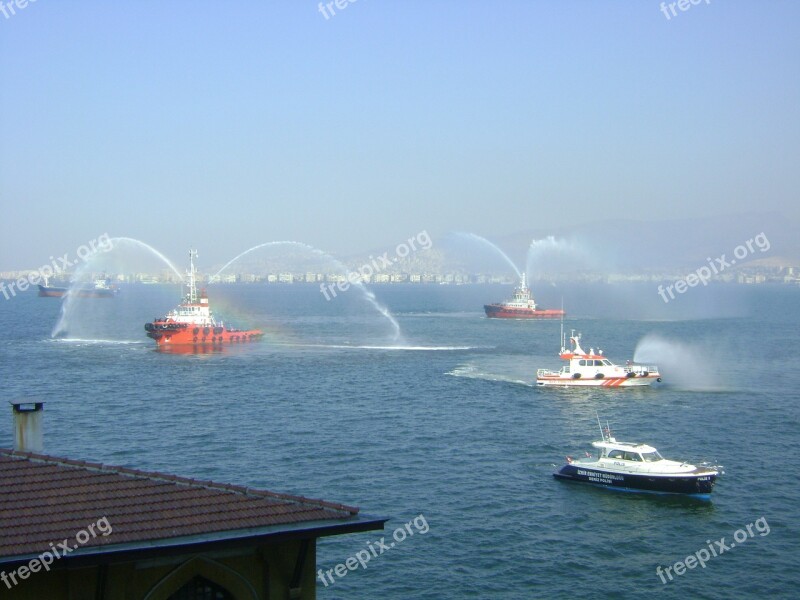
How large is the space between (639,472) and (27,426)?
101 ft

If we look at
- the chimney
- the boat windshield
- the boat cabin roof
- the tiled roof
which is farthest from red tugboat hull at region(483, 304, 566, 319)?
the tiled roof

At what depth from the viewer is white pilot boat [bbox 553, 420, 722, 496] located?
40.0 m

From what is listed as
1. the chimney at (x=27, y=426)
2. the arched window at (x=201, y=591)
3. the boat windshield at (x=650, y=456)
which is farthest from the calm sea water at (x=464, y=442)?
the arched window at (x=201, y=591)

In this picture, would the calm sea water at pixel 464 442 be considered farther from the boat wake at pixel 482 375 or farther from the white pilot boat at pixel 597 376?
the white pilot boat at pixel 597 376

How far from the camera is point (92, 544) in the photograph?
1156cm

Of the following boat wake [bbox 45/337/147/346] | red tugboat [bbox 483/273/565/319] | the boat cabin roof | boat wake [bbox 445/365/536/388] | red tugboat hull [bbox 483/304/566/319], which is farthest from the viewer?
red tugboat [bbox 483/273/565/319]

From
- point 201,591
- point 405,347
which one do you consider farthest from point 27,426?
point 405,347

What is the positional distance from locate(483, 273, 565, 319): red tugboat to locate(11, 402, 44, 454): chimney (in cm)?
14910

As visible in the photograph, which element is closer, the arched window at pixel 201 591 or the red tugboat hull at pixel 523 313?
the arched window at pixel 201 591

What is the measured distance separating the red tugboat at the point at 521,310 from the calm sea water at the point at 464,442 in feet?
176

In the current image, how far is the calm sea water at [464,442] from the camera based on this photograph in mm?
32062

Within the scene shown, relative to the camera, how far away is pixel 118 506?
496 inches

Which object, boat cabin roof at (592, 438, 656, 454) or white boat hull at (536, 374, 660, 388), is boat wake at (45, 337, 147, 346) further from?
boat cabin roof at (592, 438, 656, 454)

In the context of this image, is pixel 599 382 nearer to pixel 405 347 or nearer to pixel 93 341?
pixel 405 347
